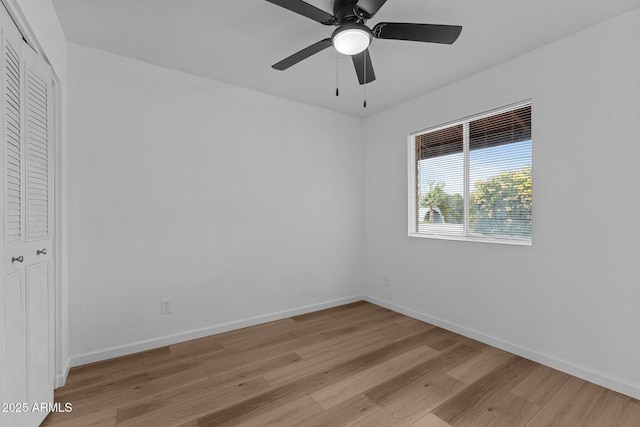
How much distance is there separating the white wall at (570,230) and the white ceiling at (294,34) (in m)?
0.23

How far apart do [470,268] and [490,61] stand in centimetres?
190

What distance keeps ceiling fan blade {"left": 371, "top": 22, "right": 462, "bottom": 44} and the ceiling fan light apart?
0.39 ft

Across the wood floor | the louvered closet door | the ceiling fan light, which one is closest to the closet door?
the louvered closet door

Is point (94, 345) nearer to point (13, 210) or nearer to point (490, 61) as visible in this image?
point (13, 210)

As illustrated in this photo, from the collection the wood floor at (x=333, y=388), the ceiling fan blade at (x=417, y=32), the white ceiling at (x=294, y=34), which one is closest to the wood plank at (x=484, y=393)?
the wood floor at (x=333, y=388)

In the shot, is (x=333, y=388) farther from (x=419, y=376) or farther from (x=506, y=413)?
(x=506, y=413)

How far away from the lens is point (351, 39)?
179 centimetres

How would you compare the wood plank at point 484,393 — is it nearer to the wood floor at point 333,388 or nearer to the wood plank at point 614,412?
the wood floor at point 333,388

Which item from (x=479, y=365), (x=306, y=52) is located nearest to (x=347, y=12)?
(x=306, y=52)

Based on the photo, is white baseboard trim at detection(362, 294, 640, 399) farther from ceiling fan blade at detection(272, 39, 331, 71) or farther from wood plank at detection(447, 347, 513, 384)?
ceiling fan blade at detection(272, 39, 331, 71)

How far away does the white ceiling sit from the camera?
1989 millimetres

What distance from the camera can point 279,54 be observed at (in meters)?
2.59

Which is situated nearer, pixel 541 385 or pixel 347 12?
pixel 347 12

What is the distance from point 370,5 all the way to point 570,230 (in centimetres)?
216
